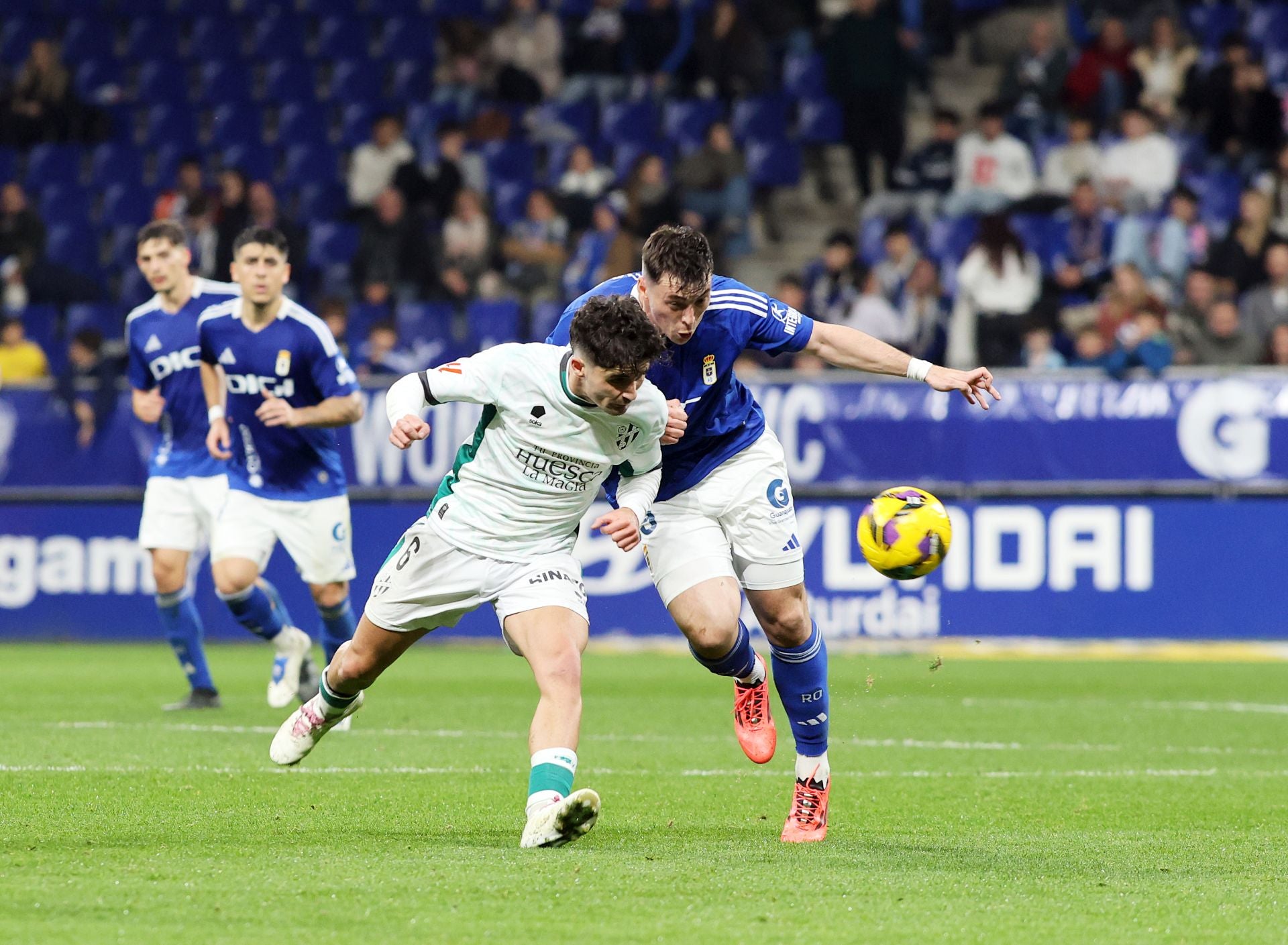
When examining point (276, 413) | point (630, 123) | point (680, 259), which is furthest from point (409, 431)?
point (630, 123)

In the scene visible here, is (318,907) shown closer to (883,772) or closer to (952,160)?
(883,772)

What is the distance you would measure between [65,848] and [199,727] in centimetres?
408

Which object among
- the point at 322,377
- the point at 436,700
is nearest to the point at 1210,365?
the point at 436,700

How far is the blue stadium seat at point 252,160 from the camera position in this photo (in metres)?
21.2

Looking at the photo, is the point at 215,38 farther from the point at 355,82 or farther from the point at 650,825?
the point at 650,825

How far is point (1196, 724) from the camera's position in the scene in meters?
10.5

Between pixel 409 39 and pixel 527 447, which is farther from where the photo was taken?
pixel 409 39

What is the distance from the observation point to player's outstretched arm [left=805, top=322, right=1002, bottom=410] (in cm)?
668

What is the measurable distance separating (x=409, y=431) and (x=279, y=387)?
419cm

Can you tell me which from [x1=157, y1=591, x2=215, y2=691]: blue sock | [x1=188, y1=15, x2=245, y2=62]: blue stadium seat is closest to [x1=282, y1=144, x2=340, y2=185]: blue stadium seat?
[x1=188, y1=15, x2=245, y2=62]: blue stadium seat

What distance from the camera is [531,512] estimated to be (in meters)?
6.15

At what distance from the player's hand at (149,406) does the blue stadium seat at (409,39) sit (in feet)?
A: 39.4

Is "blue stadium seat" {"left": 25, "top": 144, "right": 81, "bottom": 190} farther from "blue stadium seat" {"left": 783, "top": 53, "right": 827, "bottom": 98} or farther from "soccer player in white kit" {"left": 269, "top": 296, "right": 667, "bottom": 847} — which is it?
"soccer player in white kit" {"left": 269, "top": 296, "right": 667, "bottom": 847}

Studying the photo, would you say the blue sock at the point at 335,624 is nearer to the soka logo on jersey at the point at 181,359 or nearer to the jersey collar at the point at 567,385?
the soka logo on jersey at the point at 181,359
